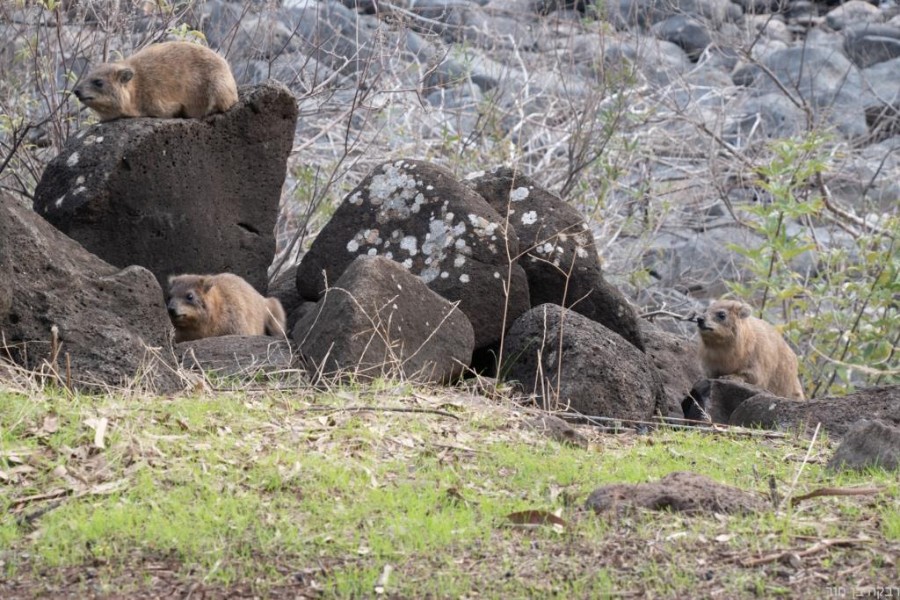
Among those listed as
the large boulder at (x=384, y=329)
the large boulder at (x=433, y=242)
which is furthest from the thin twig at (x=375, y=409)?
the large boulder at (x=433, y=242)

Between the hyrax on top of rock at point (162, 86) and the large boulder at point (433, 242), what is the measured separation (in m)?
1.28

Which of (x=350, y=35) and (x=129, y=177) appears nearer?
(x=129, y=177)

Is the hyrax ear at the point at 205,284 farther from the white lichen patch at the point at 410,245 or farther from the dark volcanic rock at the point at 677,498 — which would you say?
the dark volcanic rock at the point at 677,498

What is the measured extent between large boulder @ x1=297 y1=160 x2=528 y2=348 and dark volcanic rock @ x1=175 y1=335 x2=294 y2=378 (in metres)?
1.26

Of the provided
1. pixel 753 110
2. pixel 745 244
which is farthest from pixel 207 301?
pixel 753 110

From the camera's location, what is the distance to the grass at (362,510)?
4316 millimetres

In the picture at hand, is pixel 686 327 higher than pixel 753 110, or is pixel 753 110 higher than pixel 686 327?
pixel 753 110

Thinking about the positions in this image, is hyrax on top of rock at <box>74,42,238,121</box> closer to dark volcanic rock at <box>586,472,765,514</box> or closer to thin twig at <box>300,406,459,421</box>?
thin twig at <box>300,406,459,421</box>

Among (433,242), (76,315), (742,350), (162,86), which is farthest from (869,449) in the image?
(162,86)

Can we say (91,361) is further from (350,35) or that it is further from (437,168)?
(350,35)

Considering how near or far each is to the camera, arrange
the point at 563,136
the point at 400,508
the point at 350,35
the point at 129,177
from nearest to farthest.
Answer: the point at 400,508 → the point at 129,177 → the point at 563,136 → the point at 350,35

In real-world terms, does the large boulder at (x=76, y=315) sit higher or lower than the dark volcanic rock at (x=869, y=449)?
higher

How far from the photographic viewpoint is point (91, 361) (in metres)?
6.41

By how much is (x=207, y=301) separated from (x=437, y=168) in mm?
2034
